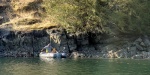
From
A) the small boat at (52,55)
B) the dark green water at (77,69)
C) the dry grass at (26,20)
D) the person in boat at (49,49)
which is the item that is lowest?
the dark green water at (77,69)

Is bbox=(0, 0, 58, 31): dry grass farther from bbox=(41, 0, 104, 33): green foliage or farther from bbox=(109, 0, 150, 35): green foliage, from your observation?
bbox=(109, 0, 150, 35): green foliage

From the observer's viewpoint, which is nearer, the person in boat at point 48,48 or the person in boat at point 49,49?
the person in boat at point 49,49

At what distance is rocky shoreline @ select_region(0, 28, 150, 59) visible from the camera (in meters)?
57.5

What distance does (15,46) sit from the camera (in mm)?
60844

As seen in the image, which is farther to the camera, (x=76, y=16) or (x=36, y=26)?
(x=36, y=26)

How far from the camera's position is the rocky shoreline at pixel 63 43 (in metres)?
57.5

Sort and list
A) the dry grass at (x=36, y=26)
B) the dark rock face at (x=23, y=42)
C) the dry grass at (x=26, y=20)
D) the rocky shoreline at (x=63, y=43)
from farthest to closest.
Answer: the dry grass at (x=26, y=20)
the dry grass at (x=36, y=26)
the dark rock face at (x=23, y=42)
the rocky shoreline at (x=63, y=43)

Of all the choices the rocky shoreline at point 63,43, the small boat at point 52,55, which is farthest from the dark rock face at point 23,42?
the small boat at point 52,55

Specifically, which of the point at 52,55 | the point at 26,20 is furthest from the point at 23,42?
the point at 26,20

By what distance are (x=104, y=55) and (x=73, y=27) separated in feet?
21.7

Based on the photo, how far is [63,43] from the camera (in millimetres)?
59562

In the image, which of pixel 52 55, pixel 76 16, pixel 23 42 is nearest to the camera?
pixel 52 55

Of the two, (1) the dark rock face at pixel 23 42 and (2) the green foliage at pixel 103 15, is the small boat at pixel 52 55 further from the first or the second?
(2) the green foliage at pixel 103 15

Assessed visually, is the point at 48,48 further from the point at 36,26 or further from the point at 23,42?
the point at 36,26
